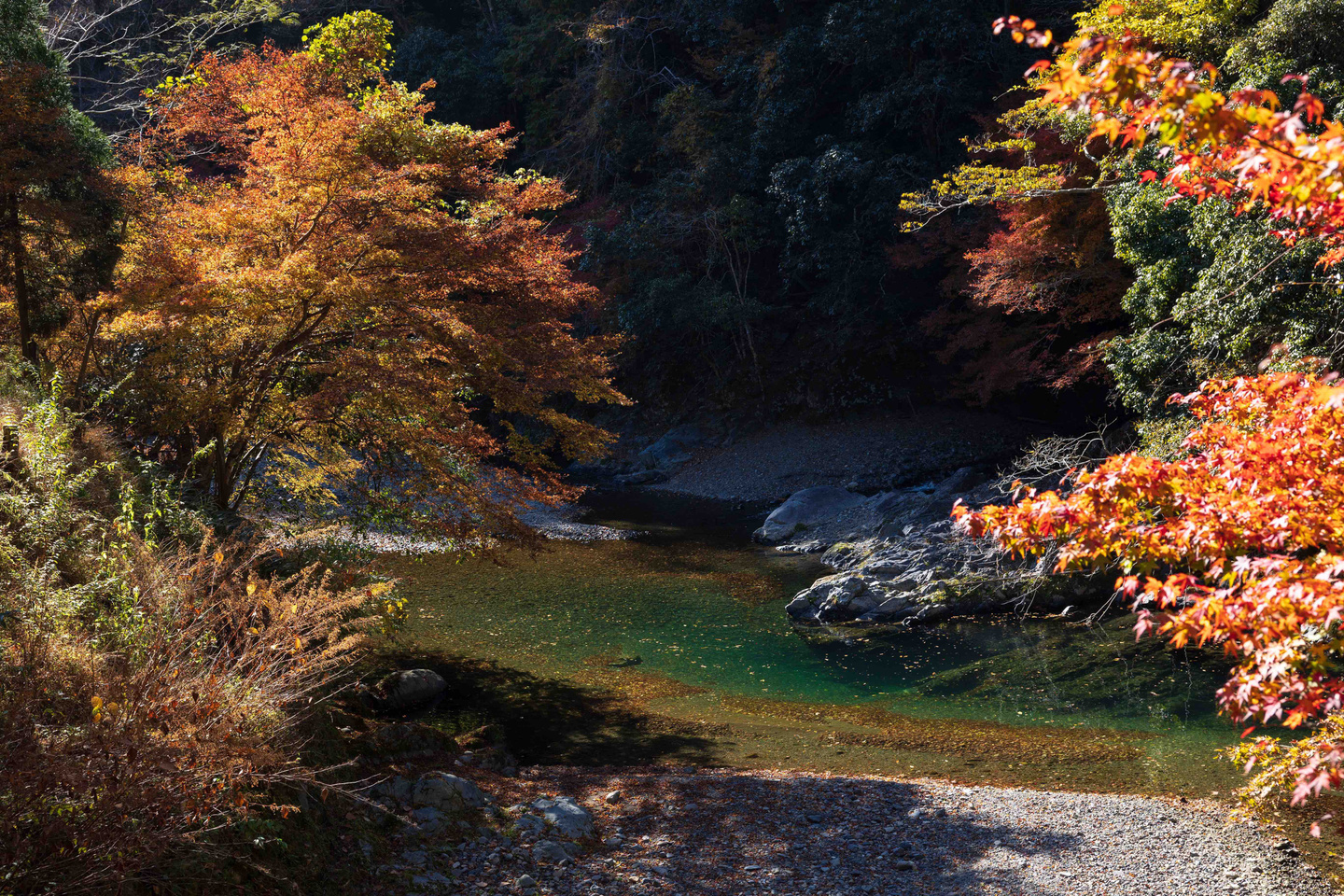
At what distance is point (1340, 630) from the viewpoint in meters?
3.01

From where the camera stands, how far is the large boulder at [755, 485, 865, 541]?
1878 cm

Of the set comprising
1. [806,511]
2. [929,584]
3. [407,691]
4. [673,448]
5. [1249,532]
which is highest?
[1249,532]

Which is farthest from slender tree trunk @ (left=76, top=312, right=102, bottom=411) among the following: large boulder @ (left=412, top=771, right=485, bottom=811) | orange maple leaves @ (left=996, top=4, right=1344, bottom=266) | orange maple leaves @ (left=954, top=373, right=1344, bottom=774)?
orange maple leaves @ (left=996, top=4, right=1344, bottom=266)

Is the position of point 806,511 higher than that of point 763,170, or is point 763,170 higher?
point 763,170

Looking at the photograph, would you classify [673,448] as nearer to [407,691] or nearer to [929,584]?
[929,584]

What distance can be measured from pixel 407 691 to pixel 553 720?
1.71 m

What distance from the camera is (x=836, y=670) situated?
11.3 metres

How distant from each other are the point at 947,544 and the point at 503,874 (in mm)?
10357

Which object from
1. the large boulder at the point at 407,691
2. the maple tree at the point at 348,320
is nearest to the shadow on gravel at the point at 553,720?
the large boulder at the point at 407,691

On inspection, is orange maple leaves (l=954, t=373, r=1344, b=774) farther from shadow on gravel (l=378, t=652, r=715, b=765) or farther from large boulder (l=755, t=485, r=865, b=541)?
large boulder (l=755, t=485, r=865, b=541)

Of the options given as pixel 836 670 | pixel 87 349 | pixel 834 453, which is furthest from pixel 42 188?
pixel 834 453

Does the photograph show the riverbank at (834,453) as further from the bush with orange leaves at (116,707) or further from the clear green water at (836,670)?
the bush with orange leaves at (116,707)

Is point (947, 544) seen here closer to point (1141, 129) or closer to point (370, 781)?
point (370, 781)

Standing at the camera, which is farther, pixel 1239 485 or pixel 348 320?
pixel 348 320
